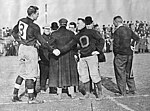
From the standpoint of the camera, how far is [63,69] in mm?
1799

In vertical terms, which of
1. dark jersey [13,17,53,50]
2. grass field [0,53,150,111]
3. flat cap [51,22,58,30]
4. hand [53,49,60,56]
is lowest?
grass field [0,53,150,111]

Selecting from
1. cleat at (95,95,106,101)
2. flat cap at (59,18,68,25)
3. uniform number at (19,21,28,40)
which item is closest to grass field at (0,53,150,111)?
cleat at (95,95,106,101)

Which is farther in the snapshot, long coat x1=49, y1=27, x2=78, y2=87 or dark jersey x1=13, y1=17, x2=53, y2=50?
long coat x1=49, y1=27, x2=78, y2=87

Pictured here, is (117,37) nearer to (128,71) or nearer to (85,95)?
(128,71)

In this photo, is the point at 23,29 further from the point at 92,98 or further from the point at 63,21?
the point at 92,98

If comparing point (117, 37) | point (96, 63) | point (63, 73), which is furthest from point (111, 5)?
point (63, 73)

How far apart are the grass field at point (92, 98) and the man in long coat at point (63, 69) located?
0.06 m

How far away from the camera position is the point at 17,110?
1639 millimetres

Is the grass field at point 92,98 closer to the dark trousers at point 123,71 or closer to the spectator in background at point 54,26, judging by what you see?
the dark trousers at point 123,71

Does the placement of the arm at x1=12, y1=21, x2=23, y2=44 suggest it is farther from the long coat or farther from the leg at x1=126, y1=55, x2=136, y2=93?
the leg at x1=126, y1=55, x2=136, y2=93

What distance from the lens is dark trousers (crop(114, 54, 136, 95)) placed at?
1.83 m

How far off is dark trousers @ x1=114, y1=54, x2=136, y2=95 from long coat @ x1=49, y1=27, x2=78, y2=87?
0.20 m

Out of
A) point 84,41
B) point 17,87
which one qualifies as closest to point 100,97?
point 84,41

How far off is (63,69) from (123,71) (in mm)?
287
